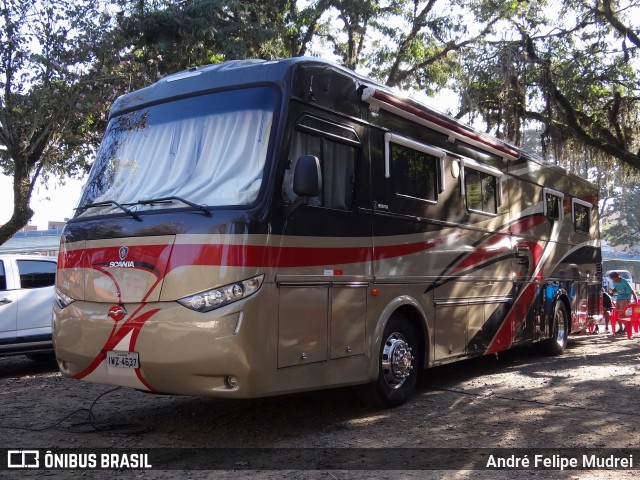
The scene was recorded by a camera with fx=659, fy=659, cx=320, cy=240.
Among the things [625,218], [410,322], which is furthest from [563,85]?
[625,218]

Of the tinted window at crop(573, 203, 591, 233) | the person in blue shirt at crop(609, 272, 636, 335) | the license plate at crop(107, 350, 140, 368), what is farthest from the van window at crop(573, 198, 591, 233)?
the license plate at crop(107, 350, 140, 368)

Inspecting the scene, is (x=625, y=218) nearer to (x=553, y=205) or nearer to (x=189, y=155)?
(x=553, y=205)

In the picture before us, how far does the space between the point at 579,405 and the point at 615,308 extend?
34.3 feet

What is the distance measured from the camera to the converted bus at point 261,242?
5207 millimetres

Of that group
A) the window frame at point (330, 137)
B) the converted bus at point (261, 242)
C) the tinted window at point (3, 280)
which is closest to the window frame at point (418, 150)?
the converted bus at point (261, 242)

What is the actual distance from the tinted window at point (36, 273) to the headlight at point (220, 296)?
534cm

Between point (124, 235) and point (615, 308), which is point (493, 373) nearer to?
point (124, 235)

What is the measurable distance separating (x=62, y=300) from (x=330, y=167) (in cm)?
275

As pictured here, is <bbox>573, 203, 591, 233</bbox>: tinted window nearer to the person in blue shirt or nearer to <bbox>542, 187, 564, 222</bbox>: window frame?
<bbox>542, 187, 564, 222</bbox>: window frame

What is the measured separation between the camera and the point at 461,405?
7.23 meters

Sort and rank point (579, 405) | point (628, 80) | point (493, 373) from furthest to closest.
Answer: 1. point (628, 80)
2. point (493, 373)
3. point (579, 405)

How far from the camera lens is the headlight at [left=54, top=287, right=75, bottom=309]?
595 centimetres

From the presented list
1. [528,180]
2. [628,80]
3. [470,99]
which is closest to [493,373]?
[528,180]

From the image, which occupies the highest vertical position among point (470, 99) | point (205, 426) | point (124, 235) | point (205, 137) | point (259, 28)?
point (259, 28)
